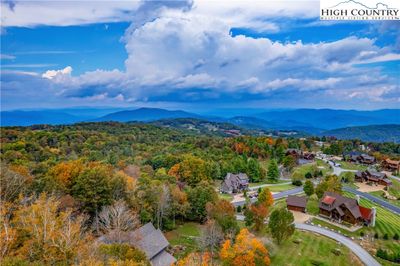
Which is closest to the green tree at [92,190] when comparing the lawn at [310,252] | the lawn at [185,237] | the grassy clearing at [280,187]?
the lawn at [185,237]

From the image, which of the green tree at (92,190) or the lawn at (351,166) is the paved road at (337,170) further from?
the green tree at (92,190)

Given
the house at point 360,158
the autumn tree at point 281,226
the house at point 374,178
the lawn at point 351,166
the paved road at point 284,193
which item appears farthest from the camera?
the house at point 360,158

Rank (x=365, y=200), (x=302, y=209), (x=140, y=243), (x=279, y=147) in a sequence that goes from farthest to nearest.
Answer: (x=279, y=147) → (x=365, y=200) → (x=302, y=209) → (x=140, y=243)

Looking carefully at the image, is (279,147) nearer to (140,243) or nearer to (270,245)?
(270,245)

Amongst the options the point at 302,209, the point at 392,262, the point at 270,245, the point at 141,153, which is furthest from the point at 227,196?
the point at 141,153

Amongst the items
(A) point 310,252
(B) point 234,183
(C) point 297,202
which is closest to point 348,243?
(A) point 310,252

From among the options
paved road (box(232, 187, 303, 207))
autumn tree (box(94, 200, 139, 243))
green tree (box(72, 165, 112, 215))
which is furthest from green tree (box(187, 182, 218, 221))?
green tree (box(72, 165, 112, 215))
